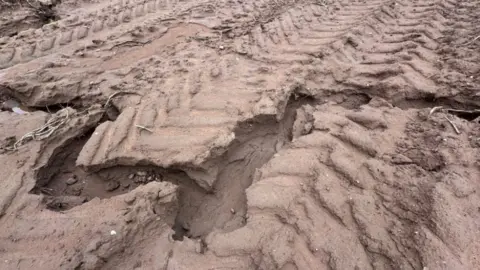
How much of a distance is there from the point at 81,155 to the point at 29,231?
0.60 metres

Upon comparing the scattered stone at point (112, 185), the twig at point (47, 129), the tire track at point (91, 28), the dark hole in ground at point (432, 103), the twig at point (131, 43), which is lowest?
the scattered stone at point (112, 185)

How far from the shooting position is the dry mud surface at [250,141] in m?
1.66

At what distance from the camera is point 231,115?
7.86 feet

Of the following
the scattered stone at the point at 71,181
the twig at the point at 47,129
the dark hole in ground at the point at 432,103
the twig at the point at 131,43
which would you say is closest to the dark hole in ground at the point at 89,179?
the scattered stone at the point at 71,181

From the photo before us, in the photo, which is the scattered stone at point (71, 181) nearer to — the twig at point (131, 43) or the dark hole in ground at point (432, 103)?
the twig at point (131, 43)

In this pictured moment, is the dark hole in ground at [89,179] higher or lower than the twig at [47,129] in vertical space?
lower

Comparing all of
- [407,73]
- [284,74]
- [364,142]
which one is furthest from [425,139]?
[284,74]

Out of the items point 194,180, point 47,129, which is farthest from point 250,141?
point 47,129

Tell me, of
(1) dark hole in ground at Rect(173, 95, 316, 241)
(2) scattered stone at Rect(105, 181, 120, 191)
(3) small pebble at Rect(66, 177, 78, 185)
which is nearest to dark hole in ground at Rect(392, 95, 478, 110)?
(1) dark hole in ground at Rect(173, 95, 316, 241)

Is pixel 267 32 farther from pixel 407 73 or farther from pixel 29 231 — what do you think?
pixel 29 231

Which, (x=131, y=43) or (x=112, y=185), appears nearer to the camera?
(x=112, y=185)

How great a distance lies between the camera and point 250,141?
94.4 inches

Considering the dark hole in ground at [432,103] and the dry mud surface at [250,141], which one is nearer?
the dry mud surface at [250,141]

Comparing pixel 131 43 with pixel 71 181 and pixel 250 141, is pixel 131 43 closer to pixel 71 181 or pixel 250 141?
pixel 71 181
